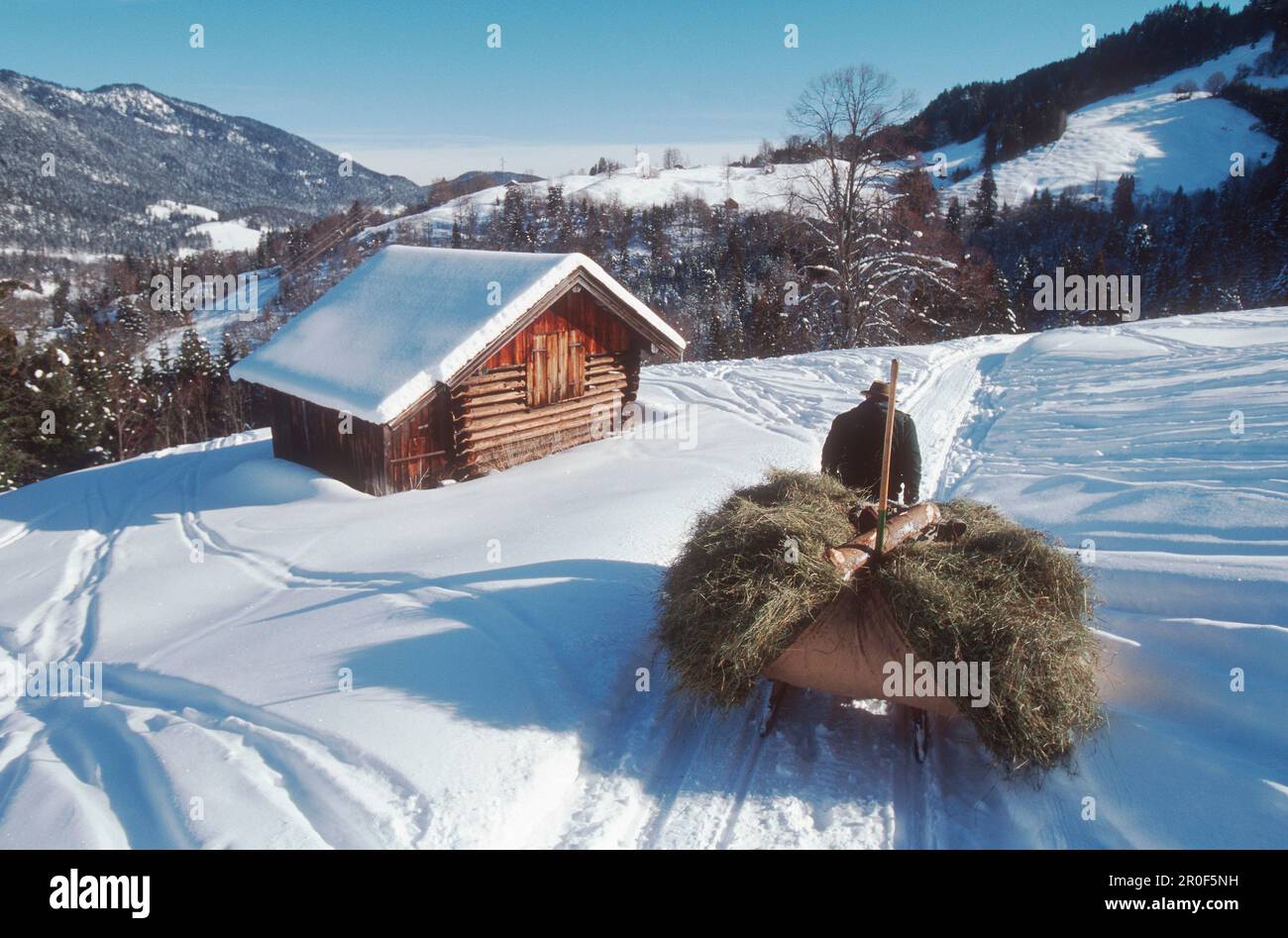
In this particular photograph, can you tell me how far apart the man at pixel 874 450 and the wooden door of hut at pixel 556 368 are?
25.5 feet

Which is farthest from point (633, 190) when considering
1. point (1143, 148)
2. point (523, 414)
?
point (523, 414)

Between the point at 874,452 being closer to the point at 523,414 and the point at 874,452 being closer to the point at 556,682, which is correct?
the point at 556,682

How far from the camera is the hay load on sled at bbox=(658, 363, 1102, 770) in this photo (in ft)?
13.0

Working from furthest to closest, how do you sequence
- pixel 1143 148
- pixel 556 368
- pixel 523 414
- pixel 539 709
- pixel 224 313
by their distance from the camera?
pixel 1143 148 → pixel 224 313 → pixel 556 368 → pixel 523 414 → pixel 539 709

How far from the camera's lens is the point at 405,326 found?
489 inches

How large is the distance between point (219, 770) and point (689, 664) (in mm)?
2975

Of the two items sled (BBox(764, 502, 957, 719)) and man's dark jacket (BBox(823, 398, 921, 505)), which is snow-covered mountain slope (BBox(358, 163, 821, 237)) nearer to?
man's dark jacket (BBox(823, 398, 921, 505))

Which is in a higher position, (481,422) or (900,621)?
(481,422)

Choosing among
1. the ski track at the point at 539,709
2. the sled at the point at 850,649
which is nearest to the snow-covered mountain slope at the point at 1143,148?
the sled at the point at 850,649

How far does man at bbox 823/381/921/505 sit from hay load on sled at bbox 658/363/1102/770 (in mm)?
1394

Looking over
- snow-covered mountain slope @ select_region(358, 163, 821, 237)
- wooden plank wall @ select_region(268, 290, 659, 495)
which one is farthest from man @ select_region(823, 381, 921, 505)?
snow-covered mountain slope @ select_region(358, 163, 821, 237)

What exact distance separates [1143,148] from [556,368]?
127 m

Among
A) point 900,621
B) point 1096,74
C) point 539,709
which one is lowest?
point 539,709
